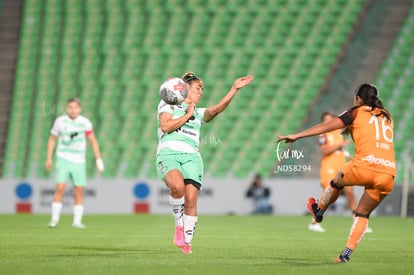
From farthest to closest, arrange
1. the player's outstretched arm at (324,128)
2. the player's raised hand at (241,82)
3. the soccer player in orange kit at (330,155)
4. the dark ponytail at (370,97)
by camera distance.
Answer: the soccer player in orange kit at (330,155)
the player's raised hand at (241,82)
the dark ponytail at (370,97)
the player's outstretched arm at (324,128)

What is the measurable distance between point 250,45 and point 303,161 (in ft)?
14.2

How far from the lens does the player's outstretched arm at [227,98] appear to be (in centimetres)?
923

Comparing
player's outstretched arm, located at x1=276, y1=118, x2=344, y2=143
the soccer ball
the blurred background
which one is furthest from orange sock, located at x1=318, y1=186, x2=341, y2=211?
the blurred background

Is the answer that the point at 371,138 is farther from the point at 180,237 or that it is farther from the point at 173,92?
the point at 180,237

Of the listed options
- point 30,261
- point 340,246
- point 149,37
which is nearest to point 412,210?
point 149,37

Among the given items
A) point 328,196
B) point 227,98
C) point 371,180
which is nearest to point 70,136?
point 227,98

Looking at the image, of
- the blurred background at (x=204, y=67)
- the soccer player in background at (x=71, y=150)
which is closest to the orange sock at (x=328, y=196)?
the soccer player in background at (x=71, y=150)

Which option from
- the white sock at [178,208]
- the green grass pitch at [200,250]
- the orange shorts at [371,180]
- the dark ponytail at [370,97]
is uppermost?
the dark ponytail at [370,97]

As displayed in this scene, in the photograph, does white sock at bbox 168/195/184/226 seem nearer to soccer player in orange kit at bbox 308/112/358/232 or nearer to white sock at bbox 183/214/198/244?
white sock at bbox 183/214/198/244

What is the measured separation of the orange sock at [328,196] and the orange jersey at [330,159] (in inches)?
234

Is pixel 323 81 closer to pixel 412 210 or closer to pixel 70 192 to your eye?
pixel 412 210

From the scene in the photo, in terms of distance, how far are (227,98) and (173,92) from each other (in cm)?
57

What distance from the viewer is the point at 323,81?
2595cm

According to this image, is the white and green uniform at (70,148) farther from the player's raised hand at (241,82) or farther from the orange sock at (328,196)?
the orange sock at (328,196)
